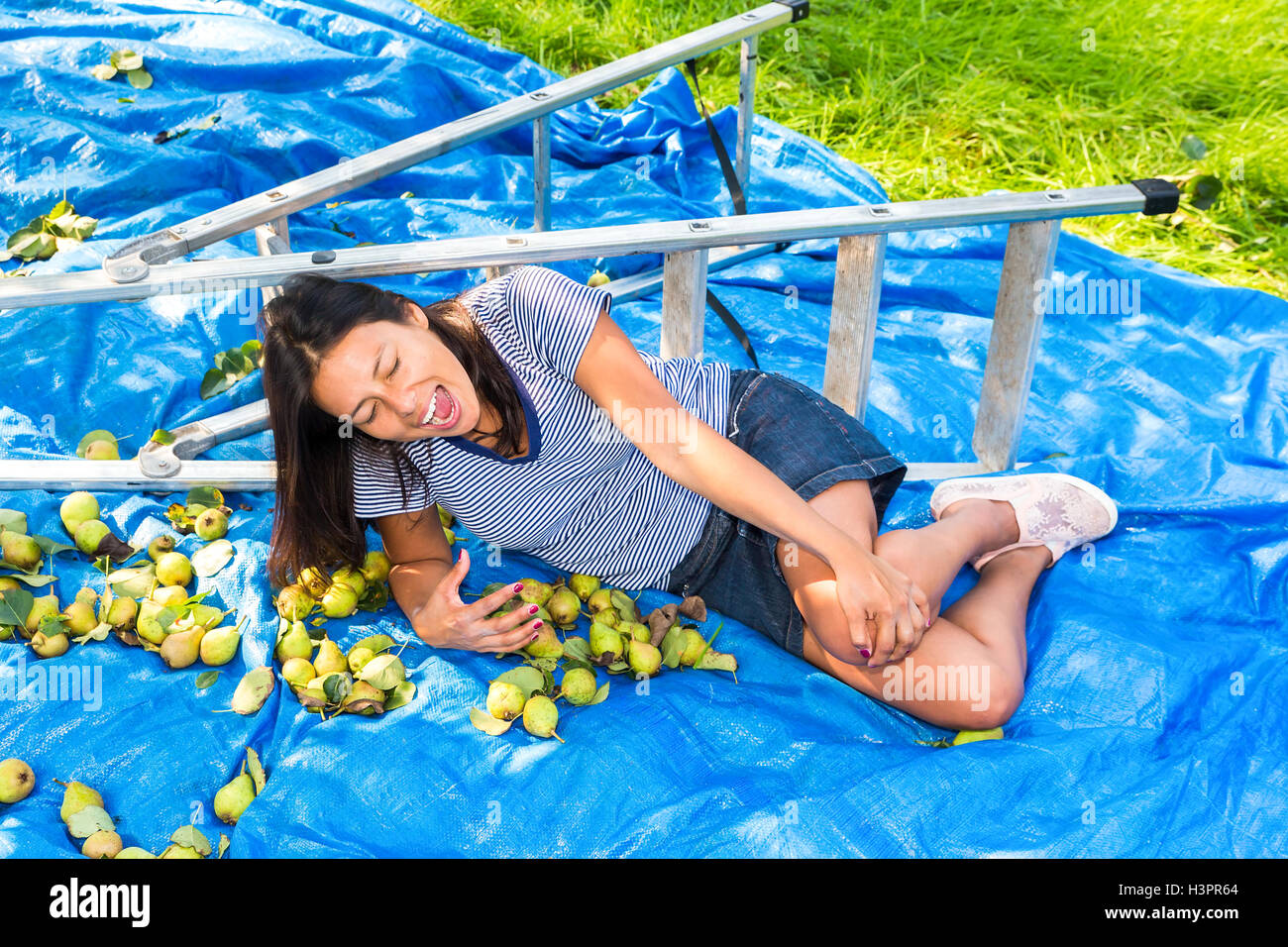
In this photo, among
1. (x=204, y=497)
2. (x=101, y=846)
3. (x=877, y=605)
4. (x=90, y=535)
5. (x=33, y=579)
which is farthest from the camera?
(x=204, y=497)

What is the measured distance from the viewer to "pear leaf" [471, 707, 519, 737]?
6.47 feet

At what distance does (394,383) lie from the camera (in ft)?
5.89

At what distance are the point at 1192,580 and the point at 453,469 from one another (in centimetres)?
160

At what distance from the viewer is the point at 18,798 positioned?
187 centimetres

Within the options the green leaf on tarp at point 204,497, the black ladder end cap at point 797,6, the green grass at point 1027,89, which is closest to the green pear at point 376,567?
the green leaf on tarp at point 204,497

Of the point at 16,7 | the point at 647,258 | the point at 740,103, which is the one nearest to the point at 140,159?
the point at 16,7

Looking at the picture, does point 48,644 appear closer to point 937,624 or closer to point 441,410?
point 441,410

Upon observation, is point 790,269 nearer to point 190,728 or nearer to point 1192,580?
point 1192,580

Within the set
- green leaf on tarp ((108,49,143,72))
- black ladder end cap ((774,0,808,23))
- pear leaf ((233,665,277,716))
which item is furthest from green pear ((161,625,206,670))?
black ladder end cap ((774,0,808,23))

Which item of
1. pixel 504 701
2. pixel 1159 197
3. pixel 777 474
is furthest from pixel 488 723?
pixel 1159 197

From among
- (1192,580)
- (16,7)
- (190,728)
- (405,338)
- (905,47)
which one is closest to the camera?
(405,338)

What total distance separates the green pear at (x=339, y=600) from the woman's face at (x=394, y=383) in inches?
18.9

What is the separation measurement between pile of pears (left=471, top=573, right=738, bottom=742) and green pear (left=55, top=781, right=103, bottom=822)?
0.64 metres

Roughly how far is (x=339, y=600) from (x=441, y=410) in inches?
22.7
